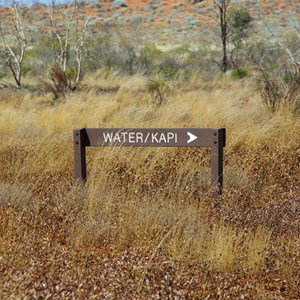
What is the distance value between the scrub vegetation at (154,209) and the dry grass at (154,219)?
0.01m

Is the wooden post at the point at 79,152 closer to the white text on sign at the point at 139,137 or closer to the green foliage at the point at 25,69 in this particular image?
the white text on sign at the point at 139,137

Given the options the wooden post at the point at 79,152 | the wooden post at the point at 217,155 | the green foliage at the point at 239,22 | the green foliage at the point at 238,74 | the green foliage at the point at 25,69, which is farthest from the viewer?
the green foliage at the point at 239,22

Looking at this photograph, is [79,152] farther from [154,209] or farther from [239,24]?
[239,24]

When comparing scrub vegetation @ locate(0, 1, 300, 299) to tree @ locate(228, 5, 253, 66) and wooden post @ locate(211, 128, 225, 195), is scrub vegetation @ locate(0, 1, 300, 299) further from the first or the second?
tree @ locate(228, 5, 253, 66)

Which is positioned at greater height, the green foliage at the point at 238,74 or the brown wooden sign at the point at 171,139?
the brown wooden sign at the point at 171,139

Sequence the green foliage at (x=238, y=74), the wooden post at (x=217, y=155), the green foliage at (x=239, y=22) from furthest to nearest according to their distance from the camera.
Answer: the green foliage at (x=239, y=22), the green foliage at (x=238, y=74), the wooden post at (x=217, y=155)

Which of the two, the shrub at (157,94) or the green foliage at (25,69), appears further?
the green foliage at (25,69)

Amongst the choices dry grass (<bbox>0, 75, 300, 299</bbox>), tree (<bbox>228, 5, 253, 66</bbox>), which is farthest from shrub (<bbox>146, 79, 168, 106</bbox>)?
tree (<bbox>228, 5, 253, 66</bbox>)

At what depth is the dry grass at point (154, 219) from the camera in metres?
4.06

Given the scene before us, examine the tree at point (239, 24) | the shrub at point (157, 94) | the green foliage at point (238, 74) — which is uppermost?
the shrub at point (157, 94)

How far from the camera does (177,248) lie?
475 centimetres

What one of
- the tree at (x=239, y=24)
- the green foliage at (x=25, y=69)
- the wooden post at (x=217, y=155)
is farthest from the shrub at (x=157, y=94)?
the tree at (x=239, y=24)

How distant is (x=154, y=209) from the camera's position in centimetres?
550

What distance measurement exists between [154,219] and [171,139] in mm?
1391
